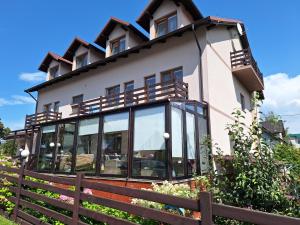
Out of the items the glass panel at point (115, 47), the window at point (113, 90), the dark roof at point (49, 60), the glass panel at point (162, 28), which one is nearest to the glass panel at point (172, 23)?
the glass panel at point (162, 28)

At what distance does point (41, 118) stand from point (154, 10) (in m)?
11.2

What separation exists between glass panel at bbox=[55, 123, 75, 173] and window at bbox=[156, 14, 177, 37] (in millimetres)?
6872

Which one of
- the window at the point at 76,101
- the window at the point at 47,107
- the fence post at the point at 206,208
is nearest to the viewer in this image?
the fence post at the point at 206,208

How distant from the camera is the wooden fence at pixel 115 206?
251cm

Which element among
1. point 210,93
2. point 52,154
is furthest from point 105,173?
point 210,93

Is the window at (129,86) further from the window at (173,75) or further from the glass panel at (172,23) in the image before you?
the glass panel at (172,23)

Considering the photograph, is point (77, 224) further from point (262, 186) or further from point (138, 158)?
point (138, 158)

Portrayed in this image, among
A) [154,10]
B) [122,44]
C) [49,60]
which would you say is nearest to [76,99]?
[122,44]

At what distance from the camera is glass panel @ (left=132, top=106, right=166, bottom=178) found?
352 inches

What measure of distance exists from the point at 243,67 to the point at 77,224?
12.3 metres

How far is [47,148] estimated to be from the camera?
1401 centimetres

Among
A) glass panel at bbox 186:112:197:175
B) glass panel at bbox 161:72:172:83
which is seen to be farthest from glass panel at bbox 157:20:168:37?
glass panel at bbox 186:112:197:175

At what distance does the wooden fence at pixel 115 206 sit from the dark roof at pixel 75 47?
12.5 metres

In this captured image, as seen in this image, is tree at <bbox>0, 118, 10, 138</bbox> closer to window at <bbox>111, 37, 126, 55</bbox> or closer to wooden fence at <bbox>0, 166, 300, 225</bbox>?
window at <bbox>111, 37, 126, 55</bbox>
